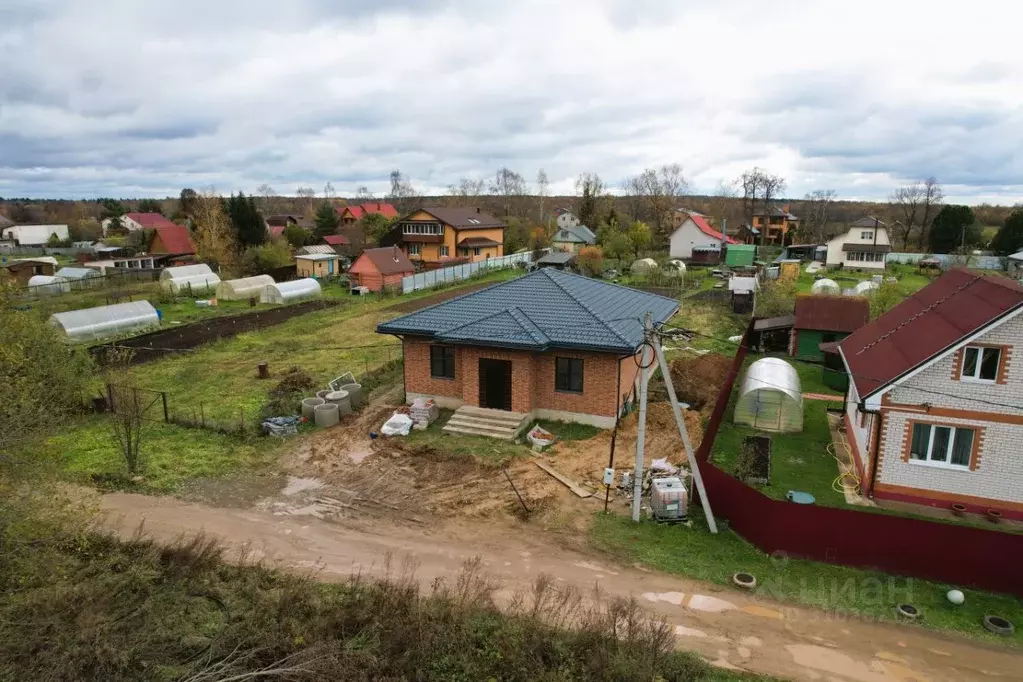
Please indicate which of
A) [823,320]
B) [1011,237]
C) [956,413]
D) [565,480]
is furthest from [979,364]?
[1011,237]

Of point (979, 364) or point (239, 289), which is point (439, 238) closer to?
point (239, 289)

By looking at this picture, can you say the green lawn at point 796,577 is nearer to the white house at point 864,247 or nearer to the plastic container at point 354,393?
the plastic container at point 354,393

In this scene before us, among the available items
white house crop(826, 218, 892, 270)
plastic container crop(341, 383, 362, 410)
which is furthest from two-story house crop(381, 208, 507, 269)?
plastic container crop(341, 383, 362, 410)

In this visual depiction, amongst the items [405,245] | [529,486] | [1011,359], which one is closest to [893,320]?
[1011,359]

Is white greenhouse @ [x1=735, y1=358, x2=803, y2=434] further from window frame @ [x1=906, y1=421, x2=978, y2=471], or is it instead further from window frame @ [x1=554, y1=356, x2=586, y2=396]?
window frame @ [x1=554, y1=356, x2=586, y2=396]

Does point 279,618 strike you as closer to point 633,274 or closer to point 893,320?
point 893,320

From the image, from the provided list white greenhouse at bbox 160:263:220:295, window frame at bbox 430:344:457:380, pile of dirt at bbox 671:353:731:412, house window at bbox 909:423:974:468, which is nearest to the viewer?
house window at bbox 909:423:974:468
